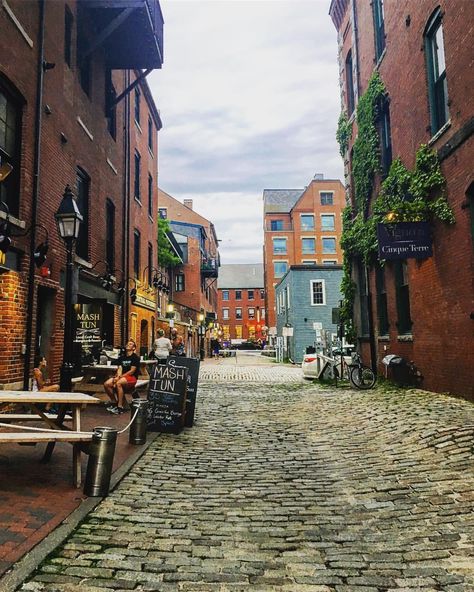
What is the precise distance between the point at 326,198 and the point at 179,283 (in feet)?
84.3

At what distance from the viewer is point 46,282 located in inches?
402

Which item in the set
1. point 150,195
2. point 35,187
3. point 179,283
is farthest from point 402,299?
point 179,283

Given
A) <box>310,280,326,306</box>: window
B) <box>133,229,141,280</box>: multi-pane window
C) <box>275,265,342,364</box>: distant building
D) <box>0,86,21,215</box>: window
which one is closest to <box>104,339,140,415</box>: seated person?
<box>0,86,21,215</box>: window

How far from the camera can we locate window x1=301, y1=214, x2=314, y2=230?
60.8 metres

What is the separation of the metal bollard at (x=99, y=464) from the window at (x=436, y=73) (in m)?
9.85

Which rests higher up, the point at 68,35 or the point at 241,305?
the point at 68,35

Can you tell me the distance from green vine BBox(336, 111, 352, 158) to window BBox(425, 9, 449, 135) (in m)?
6.43

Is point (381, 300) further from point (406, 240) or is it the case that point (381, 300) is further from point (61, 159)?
point (61, 159)

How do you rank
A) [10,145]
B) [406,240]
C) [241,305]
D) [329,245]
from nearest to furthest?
[10,145]
[406,240]
[329,245]
[241,305]

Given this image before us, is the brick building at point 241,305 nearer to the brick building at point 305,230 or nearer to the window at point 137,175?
the brick building at point 305,230

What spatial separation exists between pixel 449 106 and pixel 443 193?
1.76 metres

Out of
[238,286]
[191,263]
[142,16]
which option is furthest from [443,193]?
[238,286]

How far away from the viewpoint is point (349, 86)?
18344 millimetres

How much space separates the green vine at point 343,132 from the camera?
17781 mm
